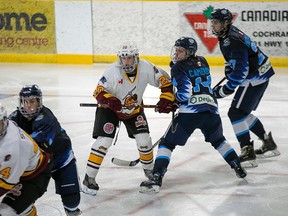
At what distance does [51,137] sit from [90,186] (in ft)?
3.59

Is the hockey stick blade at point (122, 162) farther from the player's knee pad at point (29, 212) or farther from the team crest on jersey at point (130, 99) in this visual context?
the player's knee pad at point (29, 212)

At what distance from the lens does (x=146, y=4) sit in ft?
34.1

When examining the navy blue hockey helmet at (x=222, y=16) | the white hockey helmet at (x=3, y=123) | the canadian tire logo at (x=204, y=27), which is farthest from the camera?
the canadian tire logo at (x=204, y=27)

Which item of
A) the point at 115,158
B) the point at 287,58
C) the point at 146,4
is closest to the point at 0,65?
the point at 146,4

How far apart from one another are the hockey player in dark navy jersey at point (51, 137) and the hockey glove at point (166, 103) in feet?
3.27

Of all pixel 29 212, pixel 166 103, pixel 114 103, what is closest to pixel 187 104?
pixel 166 103

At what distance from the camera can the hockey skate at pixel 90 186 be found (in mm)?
4629

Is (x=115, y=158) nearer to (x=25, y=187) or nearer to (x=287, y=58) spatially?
(x=25, y=187)

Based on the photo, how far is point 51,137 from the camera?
11.9ft

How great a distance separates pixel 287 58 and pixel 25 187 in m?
7.21

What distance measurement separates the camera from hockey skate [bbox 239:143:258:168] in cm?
529

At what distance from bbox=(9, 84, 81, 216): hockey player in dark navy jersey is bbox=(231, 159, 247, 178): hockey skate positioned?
1.33 metres

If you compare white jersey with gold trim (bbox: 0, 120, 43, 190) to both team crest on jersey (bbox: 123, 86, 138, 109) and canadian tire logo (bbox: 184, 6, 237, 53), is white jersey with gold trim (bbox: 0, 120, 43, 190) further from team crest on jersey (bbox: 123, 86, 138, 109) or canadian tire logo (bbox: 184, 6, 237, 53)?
canadian tire logo (bbox: 184, 6, 237, 53)

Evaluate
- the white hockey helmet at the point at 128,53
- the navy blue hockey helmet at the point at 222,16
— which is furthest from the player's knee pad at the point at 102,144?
the navy blue hockey helmet at the point at 222,16
